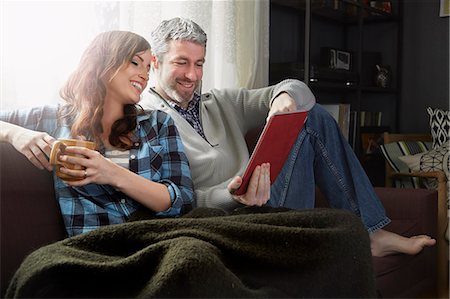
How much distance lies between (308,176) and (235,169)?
186 mm

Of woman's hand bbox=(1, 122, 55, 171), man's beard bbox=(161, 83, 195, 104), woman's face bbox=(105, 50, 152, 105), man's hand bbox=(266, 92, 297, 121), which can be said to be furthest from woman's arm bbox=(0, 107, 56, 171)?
man's hand bbox=(266, 92, 297, 121)

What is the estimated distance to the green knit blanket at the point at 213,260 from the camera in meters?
0.67

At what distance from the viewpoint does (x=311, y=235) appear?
766mm

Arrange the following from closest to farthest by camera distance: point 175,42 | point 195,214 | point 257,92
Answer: point 195,214, point 175,42, point 257,92

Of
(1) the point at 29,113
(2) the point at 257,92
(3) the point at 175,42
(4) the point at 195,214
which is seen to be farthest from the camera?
(2) the point at 257,92

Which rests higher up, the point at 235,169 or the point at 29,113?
the point at 29,113

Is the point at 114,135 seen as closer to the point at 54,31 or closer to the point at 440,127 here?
the point at 54,31

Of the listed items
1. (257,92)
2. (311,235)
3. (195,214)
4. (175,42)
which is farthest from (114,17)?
(311,235)

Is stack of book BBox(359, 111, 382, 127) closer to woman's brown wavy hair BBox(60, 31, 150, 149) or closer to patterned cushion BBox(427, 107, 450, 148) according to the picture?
patterned cushion BBox(427, 107, 450, 148)

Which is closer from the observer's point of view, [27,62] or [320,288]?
[320,288]

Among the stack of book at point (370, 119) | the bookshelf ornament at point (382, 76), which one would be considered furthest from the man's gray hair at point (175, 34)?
the bookshelf ornament at point (382, 76)

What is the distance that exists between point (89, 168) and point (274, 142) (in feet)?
1.20

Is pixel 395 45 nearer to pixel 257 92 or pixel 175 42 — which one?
pixel 257 92

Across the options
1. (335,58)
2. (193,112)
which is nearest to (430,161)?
(335,58)
